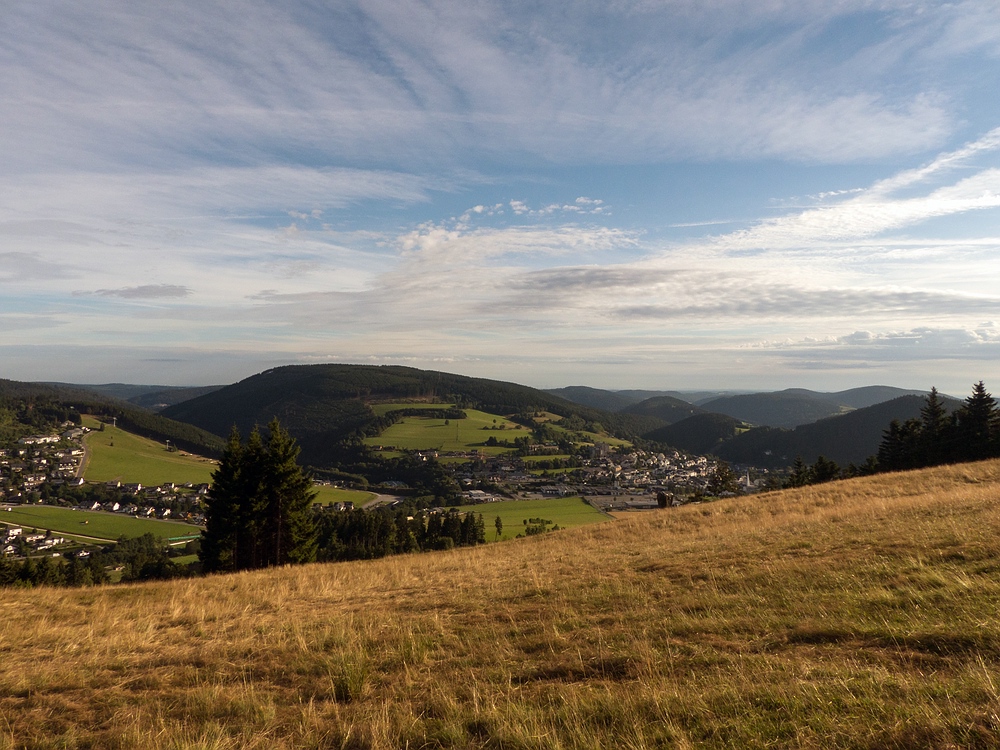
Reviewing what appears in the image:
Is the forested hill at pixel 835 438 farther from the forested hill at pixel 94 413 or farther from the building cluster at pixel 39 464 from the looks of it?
the building cluster at pixel 39 464

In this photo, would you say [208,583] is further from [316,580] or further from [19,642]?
[19,642]

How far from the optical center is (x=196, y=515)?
4001 inches

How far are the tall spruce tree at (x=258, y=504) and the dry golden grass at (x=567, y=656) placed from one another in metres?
17.3

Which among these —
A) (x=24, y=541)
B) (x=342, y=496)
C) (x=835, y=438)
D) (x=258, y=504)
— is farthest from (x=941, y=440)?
(x=835, y=438)

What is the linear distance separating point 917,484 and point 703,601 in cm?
2202

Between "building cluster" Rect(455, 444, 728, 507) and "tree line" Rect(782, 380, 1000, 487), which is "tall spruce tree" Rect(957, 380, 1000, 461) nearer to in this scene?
"tree line" Rect(782, 380, 1000, 487)

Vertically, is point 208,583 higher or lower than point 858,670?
lower

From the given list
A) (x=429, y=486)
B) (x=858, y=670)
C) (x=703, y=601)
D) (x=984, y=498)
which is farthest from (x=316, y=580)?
(x=429, y=486)

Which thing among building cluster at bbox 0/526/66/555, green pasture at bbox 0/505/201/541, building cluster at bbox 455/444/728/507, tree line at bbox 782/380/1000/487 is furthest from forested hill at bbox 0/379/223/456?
tree line at bbox 782/380/1000/487

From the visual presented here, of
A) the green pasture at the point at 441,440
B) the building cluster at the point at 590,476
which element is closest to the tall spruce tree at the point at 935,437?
the building cluster at the point at 590,476

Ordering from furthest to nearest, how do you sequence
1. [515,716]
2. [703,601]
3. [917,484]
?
[917,484], [703,601], [515,716]

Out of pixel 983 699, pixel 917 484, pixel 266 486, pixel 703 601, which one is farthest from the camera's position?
pixel 266 486

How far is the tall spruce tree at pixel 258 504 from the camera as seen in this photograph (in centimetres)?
3080

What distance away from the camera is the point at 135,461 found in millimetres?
141500
